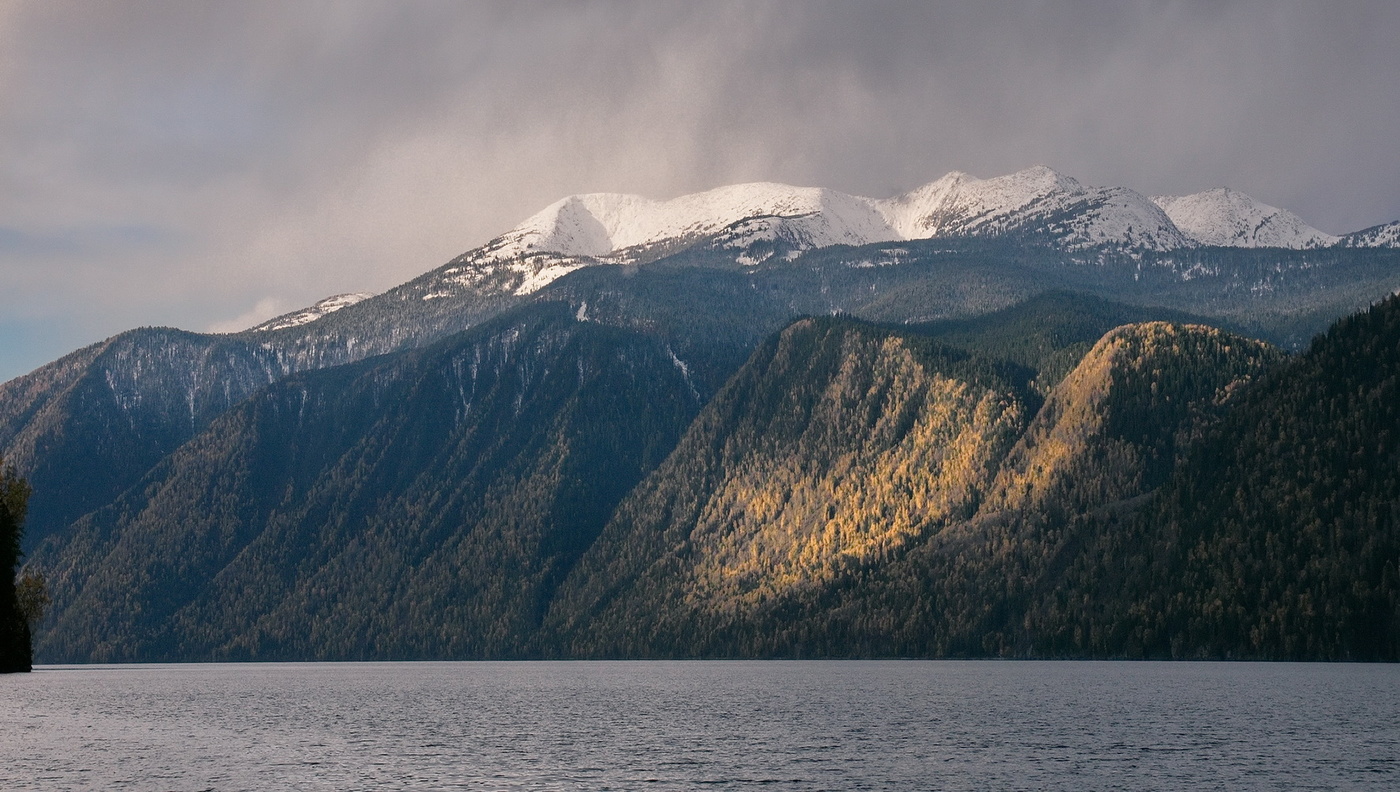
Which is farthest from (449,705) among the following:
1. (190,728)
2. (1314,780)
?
(1314,780)

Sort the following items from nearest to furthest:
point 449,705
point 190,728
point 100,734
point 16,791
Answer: point 16,791 < point 100,734 < point 190,728 < point 449,705

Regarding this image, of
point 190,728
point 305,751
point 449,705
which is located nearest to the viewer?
point 305,751

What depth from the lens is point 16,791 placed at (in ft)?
313

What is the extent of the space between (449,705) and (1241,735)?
10155 centimetres

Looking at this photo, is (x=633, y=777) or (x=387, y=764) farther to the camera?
(x=387, y=764)

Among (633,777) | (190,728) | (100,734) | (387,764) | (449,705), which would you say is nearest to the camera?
(633,777)

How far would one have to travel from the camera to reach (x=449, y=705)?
19462 cm

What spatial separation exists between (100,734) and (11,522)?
67706mm

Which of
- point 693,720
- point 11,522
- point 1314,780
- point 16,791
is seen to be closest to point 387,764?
point 16,791

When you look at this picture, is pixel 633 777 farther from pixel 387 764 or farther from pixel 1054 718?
pixel 1054 718

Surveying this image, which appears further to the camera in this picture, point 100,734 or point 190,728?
point 190,728

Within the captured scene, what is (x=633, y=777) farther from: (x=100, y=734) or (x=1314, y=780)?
(x=100, y=734)

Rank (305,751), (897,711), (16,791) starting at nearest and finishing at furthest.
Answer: (16,791) → (305,751) → (897,711)

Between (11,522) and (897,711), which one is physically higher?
(11,522)
